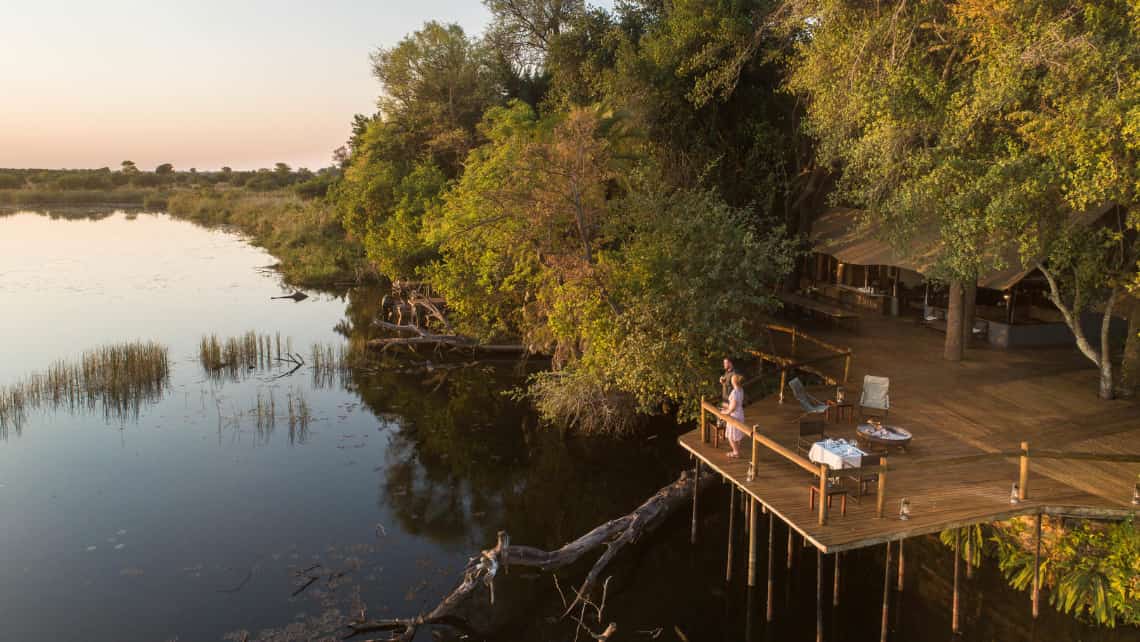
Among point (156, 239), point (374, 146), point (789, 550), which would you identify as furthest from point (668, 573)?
point (156, 239)

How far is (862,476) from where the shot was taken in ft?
35.0

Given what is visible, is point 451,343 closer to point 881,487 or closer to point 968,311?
point 968,311

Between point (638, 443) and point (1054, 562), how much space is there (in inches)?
387

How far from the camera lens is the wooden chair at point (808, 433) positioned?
1230cm

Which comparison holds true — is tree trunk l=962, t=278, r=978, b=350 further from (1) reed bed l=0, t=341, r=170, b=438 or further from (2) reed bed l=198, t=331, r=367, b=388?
(1) reed bed l=0, t=341, r=170, b=438

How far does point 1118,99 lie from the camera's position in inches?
437

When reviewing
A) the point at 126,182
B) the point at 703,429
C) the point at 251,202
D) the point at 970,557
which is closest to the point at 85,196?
the point at 126,182

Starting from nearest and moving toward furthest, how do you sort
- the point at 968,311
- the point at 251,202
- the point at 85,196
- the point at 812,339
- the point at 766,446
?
the point at 766,446 → the point at 812,339 → the point at 968,311 → the point at 251,202 → the point at 85,196

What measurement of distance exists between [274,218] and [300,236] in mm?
14352

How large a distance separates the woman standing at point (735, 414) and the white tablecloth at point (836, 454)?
1.45m

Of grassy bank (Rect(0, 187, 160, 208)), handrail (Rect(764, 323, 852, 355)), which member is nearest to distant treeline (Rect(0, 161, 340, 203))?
grassy bank (Rect(0, 187, 160, 208))

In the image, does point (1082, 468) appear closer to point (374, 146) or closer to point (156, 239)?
point (374, 146)

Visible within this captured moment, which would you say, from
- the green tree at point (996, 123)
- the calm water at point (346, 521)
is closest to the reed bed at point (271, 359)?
the calm water at point (346, 521)

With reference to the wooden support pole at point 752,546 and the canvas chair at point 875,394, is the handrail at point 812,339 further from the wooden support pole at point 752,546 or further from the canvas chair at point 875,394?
the wooden support pole at point 752,546
